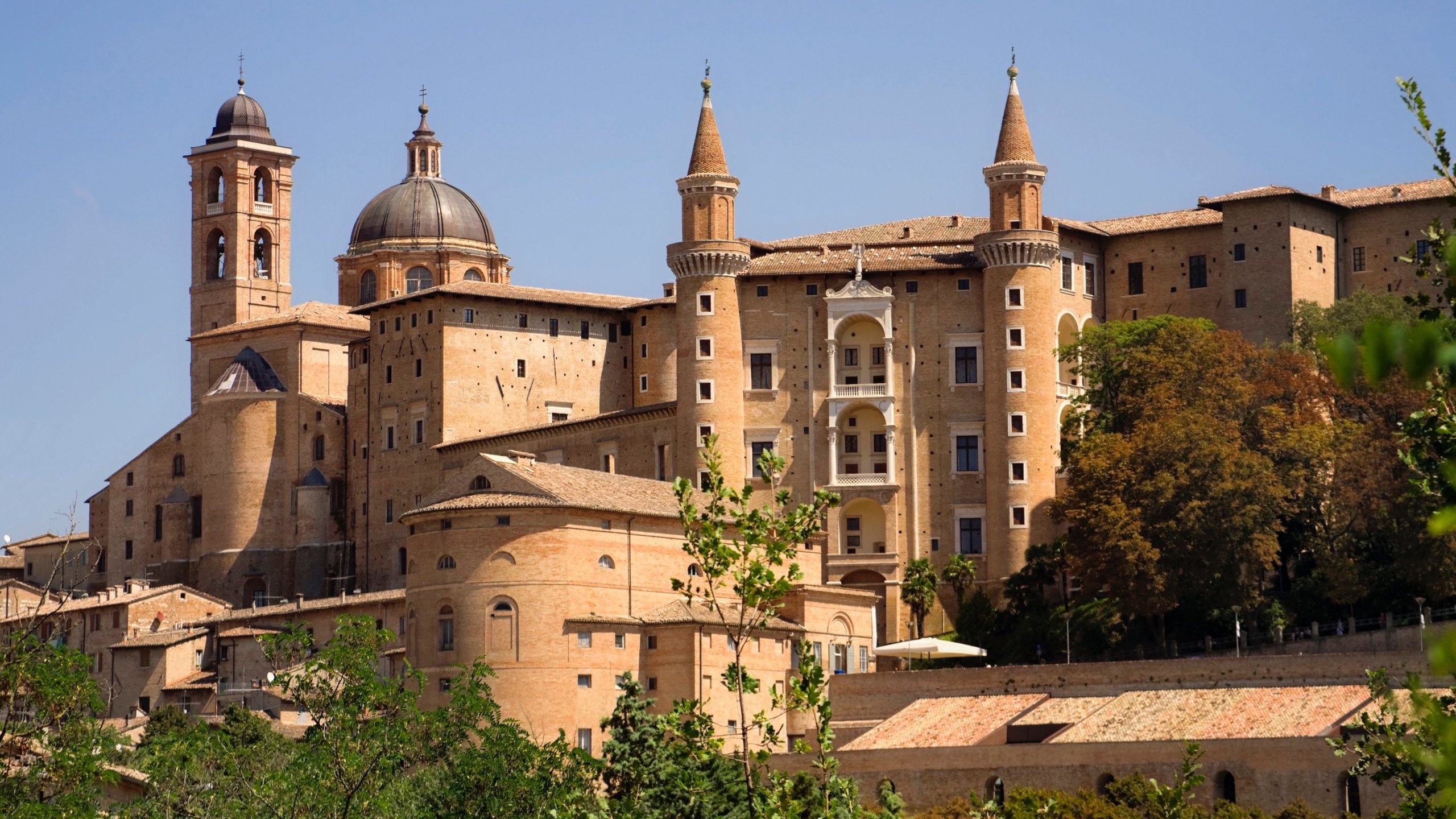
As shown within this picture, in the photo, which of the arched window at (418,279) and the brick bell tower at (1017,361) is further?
the arched window at (418,279)

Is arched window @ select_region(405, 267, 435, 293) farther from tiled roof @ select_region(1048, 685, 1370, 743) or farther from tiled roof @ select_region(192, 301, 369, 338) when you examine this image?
tiled roof @ select_region(1048, 685, 1370, 743)

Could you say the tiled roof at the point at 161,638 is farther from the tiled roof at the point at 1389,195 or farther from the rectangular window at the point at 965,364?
the tiled roof at the point at 1389,195

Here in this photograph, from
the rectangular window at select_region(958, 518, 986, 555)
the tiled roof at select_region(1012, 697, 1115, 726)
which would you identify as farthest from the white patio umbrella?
the rectangular window at select_region(958, 518, 986, 555)

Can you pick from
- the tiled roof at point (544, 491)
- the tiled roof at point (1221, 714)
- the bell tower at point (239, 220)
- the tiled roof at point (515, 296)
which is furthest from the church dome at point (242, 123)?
the tiled roof at point (1221, 714)

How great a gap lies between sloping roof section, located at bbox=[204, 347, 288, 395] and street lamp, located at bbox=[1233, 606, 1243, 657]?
3554 centimetres

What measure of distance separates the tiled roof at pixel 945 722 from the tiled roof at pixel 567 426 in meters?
15.5

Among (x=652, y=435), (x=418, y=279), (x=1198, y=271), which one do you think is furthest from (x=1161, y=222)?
Result: (x=418, y=279)

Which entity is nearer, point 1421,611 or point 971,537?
point 1421,611

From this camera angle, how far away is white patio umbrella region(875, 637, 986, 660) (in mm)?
50656

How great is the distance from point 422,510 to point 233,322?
3249 centimetres

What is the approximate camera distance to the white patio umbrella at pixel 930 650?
50.7 m

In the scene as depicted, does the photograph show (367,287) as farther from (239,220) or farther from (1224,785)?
(1224,785)

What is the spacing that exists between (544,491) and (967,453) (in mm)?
13857

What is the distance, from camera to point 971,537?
58.2 m
